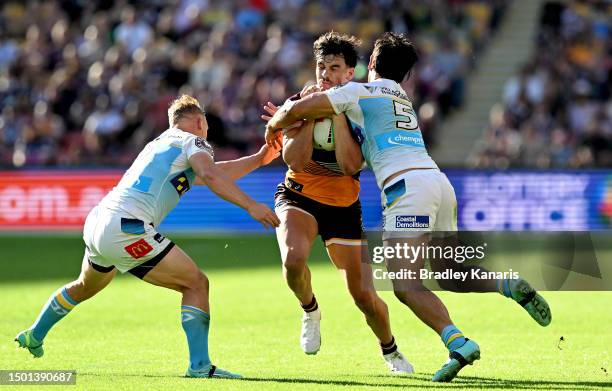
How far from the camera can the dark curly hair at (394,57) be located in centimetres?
909

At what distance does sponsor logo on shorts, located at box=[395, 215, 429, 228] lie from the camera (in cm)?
877

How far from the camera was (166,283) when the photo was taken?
9188 millimetres

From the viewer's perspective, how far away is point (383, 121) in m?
9.02

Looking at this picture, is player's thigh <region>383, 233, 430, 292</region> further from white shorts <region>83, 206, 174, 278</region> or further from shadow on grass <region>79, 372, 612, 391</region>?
white shorts <region>83, 206, 174, 278</region>

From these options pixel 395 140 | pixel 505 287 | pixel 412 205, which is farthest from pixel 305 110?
pixel 505 287

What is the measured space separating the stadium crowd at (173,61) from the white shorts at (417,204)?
14015mm

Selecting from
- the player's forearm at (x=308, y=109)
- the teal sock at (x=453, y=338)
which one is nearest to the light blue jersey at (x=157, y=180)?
the player's forearm at (x=308, y=109)

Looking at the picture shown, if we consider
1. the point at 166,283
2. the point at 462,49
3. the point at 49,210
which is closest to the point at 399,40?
the point at 166,283

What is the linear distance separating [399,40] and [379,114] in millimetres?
586

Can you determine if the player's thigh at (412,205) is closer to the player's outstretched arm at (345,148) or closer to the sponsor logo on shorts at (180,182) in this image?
the player's outstretched arm at (345,148)

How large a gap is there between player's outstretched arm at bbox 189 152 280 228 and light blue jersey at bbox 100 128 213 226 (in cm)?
11

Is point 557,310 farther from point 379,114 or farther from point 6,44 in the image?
point 6,44

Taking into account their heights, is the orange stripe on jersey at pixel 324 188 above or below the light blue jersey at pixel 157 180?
below

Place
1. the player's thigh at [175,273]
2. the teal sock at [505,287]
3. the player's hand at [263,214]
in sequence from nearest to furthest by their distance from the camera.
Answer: the player's hand at [263,214], the teal sock at [505,287], the player's thigh at [175,273]
